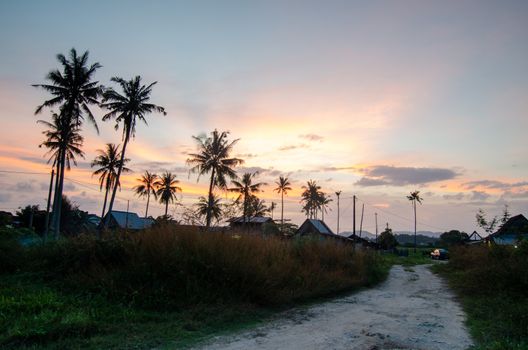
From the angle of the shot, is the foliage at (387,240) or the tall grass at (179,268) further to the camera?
the foliage at (387,240)

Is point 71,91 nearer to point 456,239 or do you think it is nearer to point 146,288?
point 146,288

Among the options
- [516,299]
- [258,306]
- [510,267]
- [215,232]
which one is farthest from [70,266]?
[510,267]

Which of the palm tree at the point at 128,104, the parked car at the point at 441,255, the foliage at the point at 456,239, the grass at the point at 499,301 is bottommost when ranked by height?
the parked car at the point at 441,255

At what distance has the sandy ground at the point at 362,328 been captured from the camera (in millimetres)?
6336

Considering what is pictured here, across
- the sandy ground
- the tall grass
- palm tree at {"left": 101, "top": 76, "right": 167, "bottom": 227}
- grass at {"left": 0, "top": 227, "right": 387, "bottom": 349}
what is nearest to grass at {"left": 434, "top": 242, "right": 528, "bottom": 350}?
the sandy ground

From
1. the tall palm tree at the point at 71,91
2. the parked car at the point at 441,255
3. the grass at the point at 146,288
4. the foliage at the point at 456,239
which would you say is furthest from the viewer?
the foliage at the point at 456,239

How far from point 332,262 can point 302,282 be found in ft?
13.8

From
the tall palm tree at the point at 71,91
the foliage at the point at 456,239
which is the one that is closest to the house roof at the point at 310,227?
the foliage at the point at 456,239

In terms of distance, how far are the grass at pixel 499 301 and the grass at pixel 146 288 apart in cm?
425

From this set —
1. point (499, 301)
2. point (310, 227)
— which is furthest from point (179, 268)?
point (310, 227)

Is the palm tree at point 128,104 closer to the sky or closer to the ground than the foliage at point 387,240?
closer to the sky

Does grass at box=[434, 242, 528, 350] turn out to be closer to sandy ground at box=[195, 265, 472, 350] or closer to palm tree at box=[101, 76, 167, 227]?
sandy ground at box=[195, 265, 472, 350]

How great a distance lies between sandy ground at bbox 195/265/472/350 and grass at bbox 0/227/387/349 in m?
0.69

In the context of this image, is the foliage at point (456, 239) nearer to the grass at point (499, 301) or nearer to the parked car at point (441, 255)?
the parked car at point (441, 255)
